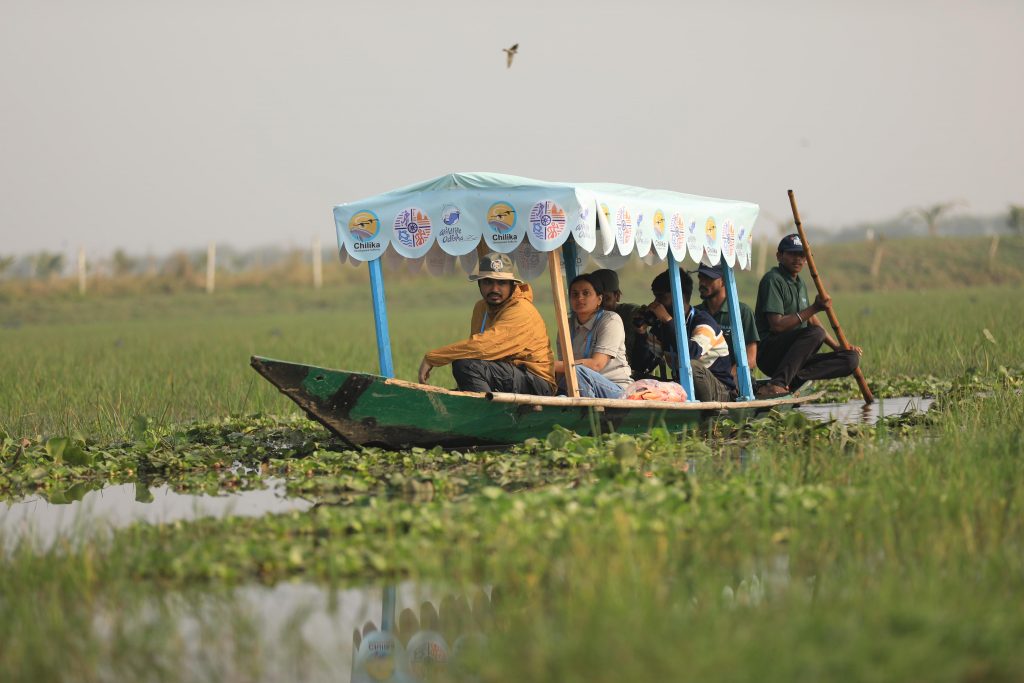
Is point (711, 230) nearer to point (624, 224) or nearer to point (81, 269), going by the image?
point (624, 224)

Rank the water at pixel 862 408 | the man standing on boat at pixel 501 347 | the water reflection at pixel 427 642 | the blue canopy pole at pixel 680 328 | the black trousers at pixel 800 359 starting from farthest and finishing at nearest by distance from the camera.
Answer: the water at pixel 862 408 < the black trousers at pixel 800 359 < the blue canopy pole at pixel 680 328 < the man standing on boat at pixel 501 347 < the water reflection at pixel 427 642

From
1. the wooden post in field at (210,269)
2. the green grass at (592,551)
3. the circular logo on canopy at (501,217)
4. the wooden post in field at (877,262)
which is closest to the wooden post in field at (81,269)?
the wooden post in field at (210,269)

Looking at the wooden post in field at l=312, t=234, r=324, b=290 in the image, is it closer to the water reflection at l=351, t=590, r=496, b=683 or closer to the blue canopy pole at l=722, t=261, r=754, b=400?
the blue canopy pole at l=722, t=261, r=754, b=400

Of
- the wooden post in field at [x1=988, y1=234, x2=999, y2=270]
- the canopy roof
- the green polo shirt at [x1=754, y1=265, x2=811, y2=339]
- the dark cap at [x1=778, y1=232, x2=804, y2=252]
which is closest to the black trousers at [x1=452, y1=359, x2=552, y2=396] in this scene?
the canopy roof

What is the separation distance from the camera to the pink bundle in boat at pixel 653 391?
27.0 ft

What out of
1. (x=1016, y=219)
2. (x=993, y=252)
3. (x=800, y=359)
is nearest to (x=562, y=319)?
(x=800, y=359)

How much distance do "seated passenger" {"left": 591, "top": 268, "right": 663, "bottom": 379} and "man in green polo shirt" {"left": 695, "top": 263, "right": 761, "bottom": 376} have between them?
53 cm

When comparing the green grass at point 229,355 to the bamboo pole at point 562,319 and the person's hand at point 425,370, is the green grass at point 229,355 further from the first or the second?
the bamboo pole at point 562,319

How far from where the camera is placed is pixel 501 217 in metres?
7.31

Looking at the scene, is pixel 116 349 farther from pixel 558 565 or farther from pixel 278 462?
pixel 558 565

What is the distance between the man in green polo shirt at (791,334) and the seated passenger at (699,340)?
460mm

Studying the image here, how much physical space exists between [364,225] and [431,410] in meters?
1.32

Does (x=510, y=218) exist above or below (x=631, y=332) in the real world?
above

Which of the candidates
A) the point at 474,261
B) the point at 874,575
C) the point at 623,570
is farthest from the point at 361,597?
the point at 474,261
